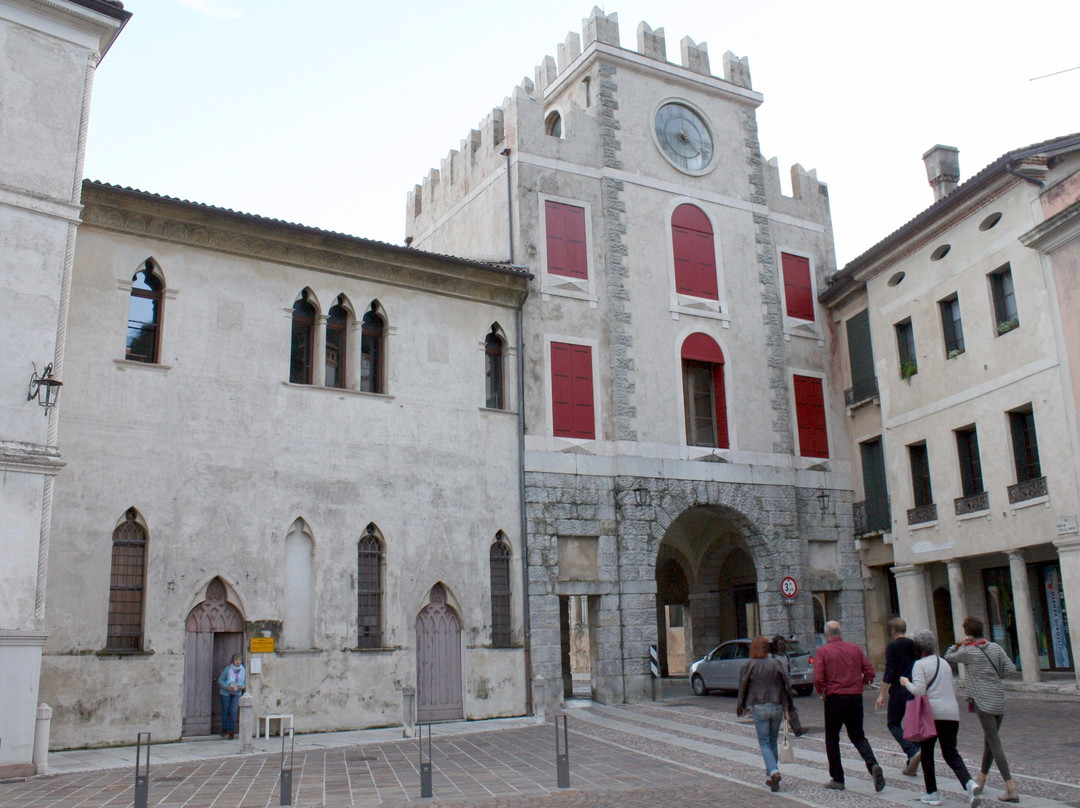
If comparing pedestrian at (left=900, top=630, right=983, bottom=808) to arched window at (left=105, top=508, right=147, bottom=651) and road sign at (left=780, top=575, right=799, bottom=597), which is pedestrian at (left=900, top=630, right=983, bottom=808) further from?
road sign at (left=780, top=575, right=799, bottom=597)

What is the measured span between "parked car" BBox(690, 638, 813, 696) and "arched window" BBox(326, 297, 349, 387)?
1030 centimetres

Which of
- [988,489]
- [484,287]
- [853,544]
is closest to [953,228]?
[988,489]

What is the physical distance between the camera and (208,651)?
1706 cm

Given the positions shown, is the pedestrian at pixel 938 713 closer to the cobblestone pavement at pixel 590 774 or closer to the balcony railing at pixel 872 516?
the cobblestone pavement at pixel 590 774

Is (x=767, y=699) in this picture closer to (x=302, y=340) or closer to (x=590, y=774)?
(x=590, y=774)

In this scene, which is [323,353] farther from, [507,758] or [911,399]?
[911,399]

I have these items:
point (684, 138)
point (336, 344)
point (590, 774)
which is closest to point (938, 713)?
point (590, 774)

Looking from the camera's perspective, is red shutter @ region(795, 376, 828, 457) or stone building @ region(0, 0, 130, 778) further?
red shutter @ region(795, 376, 828, 457)

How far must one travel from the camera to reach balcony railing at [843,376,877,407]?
24688 mm

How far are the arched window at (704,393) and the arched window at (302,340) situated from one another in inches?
342

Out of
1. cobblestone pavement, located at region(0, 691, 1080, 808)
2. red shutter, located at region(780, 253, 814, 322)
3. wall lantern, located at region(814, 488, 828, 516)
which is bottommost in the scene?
cobblestone pavement, located at region(0, 691, 1080, 808)

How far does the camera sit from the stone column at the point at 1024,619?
19.5 metres

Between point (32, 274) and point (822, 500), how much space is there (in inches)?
704

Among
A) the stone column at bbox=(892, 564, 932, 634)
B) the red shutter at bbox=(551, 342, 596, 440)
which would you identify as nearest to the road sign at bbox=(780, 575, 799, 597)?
the stone column at bbox=(892, 564, 932, 634)
